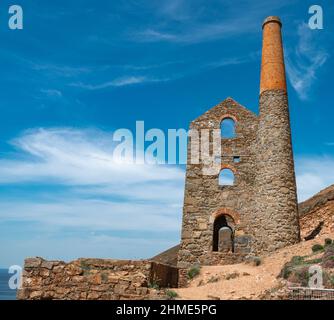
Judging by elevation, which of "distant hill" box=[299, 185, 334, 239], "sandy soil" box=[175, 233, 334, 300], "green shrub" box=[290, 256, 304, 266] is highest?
"distant hill" box=[299, 185, 334, 239]

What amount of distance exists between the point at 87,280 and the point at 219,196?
13059mm

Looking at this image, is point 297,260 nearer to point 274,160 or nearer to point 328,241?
point 328,241

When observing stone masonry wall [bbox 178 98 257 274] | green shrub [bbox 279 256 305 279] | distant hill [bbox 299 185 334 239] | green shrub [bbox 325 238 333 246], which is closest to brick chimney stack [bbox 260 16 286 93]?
stone masonry wall [bbox 178 98 257 274]

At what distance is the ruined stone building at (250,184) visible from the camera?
1923 cm

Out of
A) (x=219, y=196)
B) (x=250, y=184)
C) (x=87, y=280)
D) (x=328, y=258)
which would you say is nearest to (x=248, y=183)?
(x=250, y=184)

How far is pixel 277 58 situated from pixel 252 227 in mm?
8701

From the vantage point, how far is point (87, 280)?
9.62 metres

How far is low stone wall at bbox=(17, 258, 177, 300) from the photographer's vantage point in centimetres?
950

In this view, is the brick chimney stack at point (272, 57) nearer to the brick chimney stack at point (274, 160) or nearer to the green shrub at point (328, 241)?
the brick chimney stack at point (274, 160)

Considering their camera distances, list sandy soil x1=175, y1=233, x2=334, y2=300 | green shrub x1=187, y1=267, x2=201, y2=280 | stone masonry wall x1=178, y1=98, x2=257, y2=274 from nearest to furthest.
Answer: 1. sandy soil x1=175, y1=233, x2=334, y2=300
2. green shrub x1=187, y1=267, x2=201, y2=280
3. stone masonry wall x1=178, y1=98, x2=257, y2=274

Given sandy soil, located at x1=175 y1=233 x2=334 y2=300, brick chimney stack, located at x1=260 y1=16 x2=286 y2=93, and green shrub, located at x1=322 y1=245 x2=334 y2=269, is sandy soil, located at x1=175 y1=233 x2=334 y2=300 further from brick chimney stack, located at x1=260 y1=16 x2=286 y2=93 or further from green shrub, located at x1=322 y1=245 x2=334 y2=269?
brick chimney stack, located at x1=260 y1=16 x2=286 y2=93

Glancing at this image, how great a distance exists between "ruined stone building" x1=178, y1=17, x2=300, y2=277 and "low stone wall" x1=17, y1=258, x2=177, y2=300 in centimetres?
1076

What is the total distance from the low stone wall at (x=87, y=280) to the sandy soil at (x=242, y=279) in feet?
7.50
